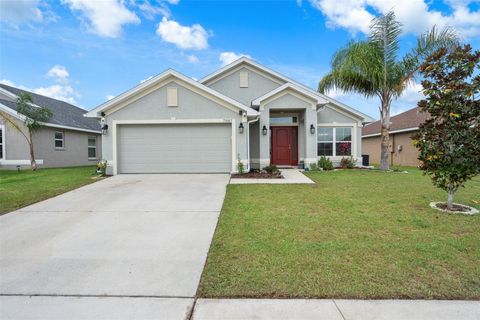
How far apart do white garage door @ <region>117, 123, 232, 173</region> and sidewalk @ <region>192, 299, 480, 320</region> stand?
31.1 ft

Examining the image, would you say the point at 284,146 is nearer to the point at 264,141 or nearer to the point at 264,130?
the point at 264,141

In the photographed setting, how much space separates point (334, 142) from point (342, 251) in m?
12.0

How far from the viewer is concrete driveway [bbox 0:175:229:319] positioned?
2.81m

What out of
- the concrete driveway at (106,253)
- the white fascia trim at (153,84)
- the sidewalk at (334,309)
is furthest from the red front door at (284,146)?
the sidewalk at (334,309)


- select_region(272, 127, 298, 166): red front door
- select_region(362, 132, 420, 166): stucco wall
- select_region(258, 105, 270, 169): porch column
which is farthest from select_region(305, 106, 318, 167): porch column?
select_region(362, 132, 420, 166): stucco wall

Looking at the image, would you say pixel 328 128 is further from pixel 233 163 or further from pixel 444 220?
pixel 444 220

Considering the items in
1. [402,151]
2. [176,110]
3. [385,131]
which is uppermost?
[176,110]

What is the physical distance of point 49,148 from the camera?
16516 mm

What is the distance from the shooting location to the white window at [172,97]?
11.7 meters

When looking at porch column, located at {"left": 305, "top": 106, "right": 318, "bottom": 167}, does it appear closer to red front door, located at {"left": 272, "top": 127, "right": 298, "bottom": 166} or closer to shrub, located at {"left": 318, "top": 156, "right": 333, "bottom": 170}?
shrub, located at {"left": 318, "top": 156, "right": 333, "bottom": 170}

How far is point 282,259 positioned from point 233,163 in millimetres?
8361

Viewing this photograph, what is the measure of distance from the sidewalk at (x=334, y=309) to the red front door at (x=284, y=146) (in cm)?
1244

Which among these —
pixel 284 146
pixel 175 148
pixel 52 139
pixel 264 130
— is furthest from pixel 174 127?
pixel 52 139

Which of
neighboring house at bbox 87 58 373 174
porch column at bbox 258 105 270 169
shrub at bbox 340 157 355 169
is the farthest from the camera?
shrub at bbox 340 157 355 169
